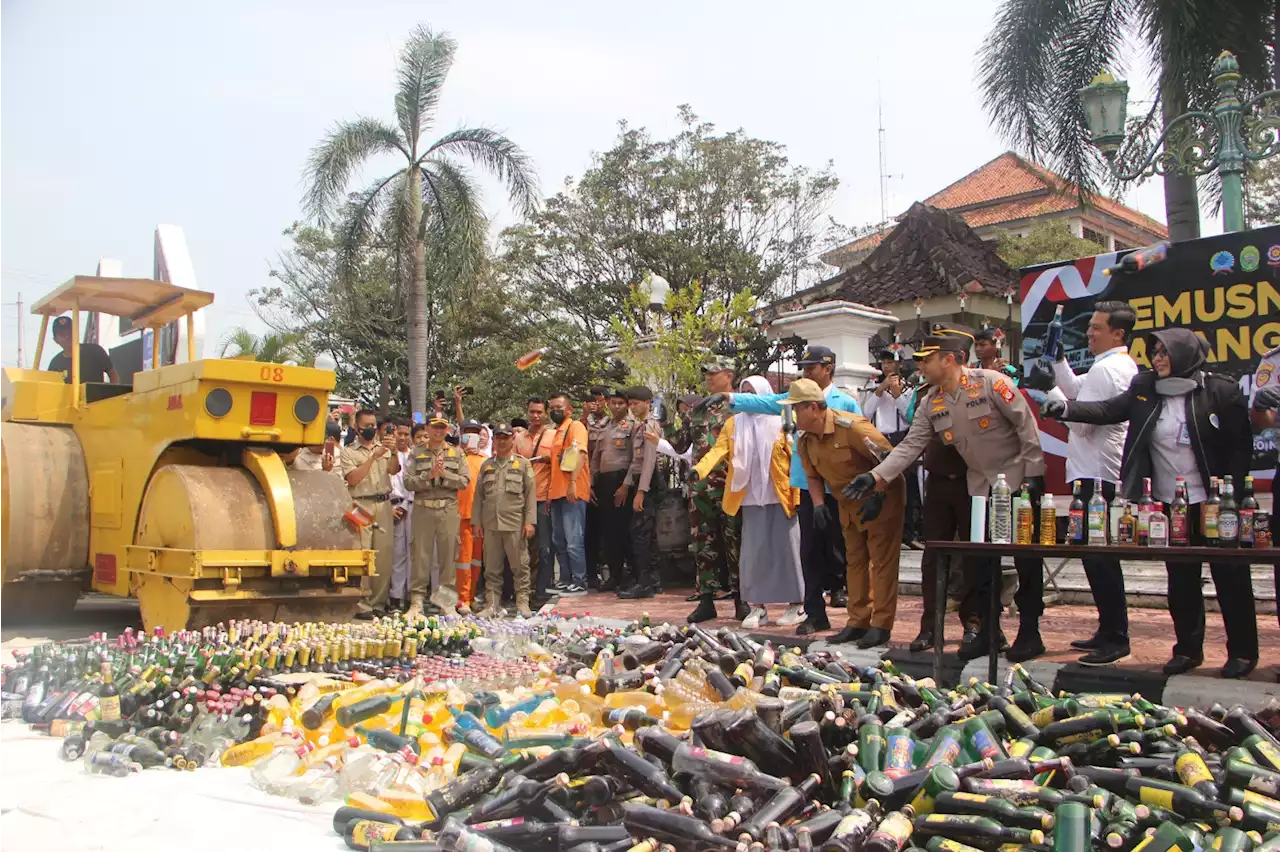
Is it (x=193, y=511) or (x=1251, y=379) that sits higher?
(x=1251, y=379)

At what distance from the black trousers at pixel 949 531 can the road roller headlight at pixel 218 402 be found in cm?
510

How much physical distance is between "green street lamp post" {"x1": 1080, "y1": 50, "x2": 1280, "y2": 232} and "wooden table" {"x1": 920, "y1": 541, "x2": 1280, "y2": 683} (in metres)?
6.99

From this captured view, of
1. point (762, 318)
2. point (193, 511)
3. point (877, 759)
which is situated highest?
point (762, 318)

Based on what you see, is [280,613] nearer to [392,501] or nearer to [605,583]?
[392,501]

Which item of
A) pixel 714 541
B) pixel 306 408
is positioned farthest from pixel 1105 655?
pixel 306 408

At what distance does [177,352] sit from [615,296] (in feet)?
64.9

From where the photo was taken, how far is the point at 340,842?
413 centimetres

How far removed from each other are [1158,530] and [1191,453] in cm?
75

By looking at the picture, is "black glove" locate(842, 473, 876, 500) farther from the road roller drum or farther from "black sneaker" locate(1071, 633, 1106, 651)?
the road roller drum

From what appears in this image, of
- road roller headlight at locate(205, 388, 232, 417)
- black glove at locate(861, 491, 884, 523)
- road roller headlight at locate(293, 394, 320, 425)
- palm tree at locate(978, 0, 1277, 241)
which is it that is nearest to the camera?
black glove at locate(861, 491, 884, 523)

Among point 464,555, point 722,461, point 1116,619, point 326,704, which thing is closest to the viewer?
point 326,704

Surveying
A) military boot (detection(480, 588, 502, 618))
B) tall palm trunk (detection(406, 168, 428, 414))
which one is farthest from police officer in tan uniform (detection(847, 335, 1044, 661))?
tall palm trunk (detection(406, 168, 428, 414))

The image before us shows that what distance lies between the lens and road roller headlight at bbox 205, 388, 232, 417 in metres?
7.93

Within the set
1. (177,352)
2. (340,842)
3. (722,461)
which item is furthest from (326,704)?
(177,352)
